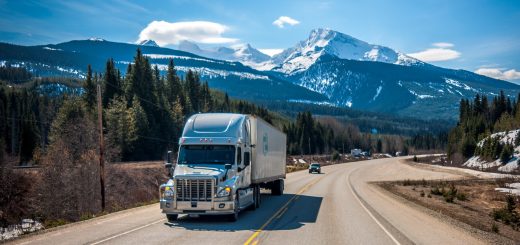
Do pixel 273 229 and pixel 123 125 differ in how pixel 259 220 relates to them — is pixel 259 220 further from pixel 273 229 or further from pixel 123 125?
pixel 123 125

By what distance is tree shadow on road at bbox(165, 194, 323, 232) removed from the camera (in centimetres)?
1817

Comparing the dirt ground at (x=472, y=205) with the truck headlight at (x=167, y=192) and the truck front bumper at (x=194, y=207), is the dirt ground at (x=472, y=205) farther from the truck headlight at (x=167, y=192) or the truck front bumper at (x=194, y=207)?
the truck headlight at (x=167, y=192)

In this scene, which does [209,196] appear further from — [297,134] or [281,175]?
[297,134]

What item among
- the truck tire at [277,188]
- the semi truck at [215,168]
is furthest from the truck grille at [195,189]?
the truck tire at [277,188]

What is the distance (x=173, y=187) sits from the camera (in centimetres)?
1906

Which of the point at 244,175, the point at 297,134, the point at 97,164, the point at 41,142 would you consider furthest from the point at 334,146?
the point at 244,175

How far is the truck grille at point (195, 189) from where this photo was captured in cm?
1894

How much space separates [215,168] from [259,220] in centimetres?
269

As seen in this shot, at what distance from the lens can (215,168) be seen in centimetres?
2009

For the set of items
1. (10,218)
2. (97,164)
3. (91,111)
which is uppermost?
(91,111)

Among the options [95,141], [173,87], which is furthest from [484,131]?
[95,141]

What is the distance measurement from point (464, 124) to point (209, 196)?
137668 mm

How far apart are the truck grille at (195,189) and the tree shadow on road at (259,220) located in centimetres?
98

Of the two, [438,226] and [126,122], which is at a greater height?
[126,122]
